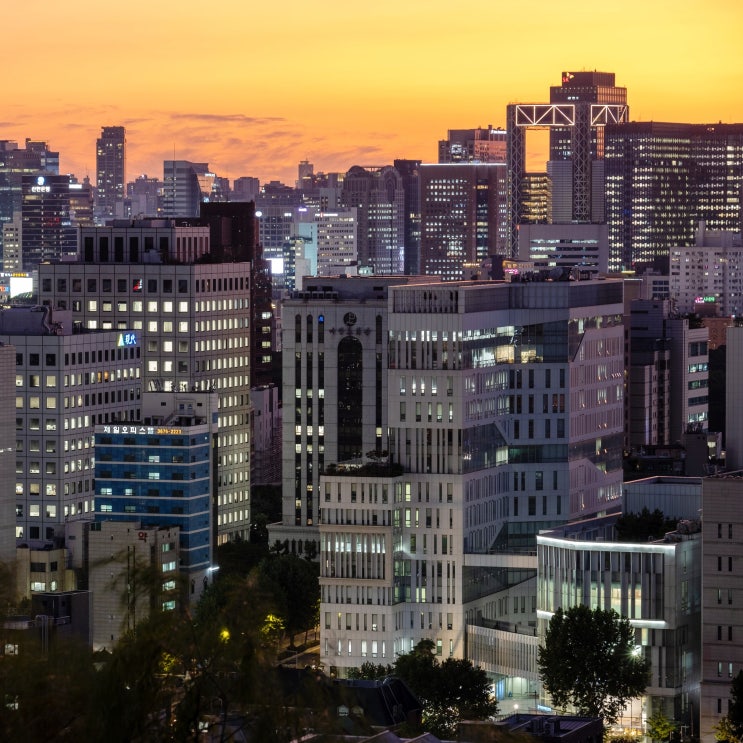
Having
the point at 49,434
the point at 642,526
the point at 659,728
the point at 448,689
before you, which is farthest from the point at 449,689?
the point at 49,434

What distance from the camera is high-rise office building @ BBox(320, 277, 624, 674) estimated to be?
150m

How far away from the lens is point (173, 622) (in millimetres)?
60594

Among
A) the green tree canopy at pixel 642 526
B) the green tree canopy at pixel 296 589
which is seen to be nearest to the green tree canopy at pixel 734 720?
Result: the green tree canopy at pixel 642 526

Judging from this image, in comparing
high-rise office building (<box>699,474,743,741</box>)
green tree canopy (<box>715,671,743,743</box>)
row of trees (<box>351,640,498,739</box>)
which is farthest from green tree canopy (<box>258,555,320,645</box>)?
green tree canopy (<box>715,671,743,743</box>)

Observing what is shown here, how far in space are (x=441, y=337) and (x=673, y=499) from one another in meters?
18.6

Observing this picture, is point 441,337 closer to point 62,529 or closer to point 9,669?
point 62,529

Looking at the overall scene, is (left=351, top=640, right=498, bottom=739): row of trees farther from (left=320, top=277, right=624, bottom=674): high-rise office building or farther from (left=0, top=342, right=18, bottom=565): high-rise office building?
(left=0, top=342, right=18, bottom=565): high-rise office building

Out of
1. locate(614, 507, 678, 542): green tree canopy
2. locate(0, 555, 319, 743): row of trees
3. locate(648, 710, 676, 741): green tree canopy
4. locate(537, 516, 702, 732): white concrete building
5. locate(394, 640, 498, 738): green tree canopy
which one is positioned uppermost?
locate(0, 555, 319, 743): row of trees

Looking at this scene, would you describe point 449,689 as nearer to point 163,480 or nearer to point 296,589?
point 296,589

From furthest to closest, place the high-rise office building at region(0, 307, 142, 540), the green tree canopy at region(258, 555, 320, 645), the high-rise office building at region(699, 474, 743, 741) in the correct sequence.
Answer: the high-rise office building at region(0, 307, 142, 540)
the green tree canopy at region(258, 555, 320, 645)
the high-rise office building at region(699, 474, 743, 741)

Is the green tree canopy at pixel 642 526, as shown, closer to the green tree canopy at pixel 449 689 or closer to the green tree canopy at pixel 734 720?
the green tree canopy at pixel 449 689

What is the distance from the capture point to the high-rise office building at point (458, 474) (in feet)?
490

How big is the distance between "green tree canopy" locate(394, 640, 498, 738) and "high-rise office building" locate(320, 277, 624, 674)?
12458 mm

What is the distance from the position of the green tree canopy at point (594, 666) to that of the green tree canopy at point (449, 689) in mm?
4076
